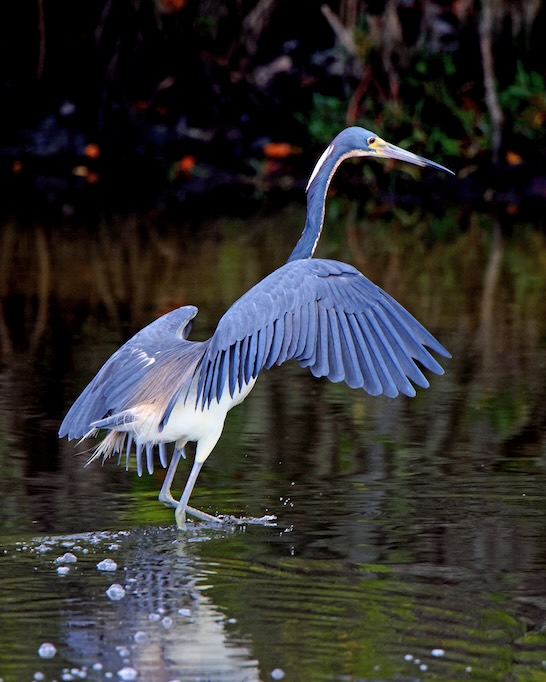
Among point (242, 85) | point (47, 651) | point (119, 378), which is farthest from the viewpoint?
point (242, 85)

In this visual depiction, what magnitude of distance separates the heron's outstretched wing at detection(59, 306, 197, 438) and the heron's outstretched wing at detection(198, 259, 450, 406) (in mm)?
420

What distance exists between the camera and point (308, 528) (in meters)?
6.06

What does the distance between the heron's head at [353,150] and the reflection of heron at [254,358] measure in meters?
1.33

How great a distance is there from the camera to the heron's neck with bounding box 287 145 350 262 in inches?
277

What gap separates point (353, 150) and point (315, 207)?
0.60m

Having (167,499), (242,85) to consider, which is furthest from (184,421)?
(242,85)

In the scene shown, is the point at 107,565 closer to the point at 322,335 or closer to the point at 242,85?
the point at 322,335

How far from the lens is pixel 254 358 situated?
584cm

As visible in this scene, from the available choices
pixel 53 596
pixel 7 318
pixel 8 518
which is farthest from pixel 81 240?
pixel 53 596

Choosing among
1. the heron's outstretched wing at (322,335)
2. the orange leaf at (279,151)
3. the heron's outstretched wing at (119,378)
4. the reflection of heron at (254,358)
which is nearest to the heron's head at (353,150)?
the heron's outstretched wing at (119,378)

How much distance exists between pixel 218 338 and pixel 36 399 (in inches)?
113

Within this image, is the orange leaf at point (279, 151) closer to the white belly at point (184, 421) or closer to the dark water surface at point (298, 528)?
the dark water surface at point (298, 528)

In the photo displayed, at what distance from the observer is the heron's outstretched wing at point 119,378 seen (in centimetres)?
632

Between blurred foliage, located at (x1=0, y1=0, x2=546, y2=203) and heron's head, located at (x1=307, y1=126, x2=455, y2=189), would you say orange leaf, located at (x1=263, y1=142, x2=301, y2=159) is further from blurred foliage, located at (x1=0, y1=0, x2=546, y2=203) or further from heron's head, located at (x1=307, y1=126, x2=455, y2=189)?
heron's head, located at (x1=307, y1=126, x2=455, y2=189)
